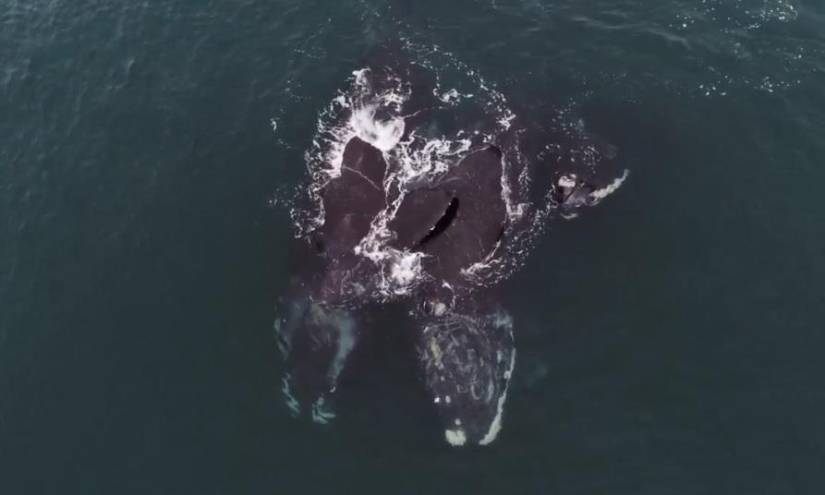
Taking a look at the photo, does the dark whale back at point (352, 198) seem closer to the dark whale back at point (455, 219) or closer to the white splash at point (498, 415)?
the dark whale back at point (455, 219)

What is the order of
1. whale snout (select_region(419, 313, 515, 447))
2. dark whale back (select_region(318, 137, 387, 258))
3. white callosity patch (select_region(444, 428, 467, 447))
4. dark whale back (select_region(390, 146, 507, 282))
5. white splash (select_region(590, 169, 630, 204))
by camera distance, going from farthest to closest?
white splash (select_region(590, 169, 630, 204)) → dark whale back (select_region(318, 137, 387, 258)) → dark whale back (select_region(390, 146, 507, 282)) → whale snout (select_region(419, 313, 515, 447)) → white callosity patch (select_region(444, 428, 467, 447))

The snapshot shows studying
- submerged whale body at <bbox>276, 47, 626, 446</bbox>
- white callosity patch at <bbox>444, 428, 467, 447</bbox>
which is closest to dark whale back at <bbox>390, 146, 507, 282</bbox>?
submerged whale body at <bbox>276, 47, 626, 446</bbox>

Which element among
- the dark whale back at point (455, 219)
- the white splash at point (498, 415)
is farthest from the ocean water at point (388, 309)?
the dark whale back at point (455, 219)

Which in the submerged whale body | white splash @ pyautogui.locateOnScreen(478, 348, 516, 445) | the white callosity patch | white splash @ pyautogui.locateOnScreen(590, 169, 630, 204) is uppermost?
white splash @ pyautogui.locateOnScreen(590, 169, 630, 204)

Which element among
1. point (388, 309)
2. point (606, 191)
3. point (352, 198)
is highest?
point (606, 191)

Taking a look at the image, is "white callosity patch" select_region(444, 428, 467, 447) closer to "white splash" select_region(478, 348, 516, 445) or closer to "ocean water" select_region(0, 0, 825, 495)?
"ocean water" select_region(0, 0, 825, 495)

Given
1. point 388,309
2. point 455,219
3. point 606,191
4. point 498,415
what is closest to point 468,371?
point 498,415

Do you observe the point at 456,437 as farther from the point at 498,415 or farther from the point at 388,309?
the point at 388,309
